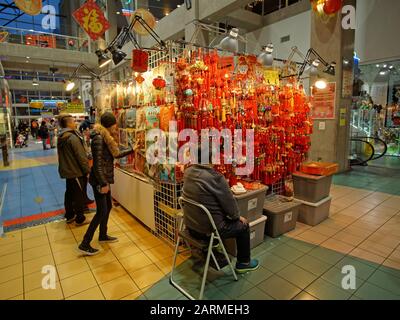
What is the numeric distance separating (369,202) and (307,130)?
70.0 inches

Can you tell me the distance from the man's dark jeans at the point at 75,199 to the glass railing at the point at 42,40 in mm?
11038

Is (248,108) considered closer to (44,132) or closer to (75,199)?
→ (75,199)

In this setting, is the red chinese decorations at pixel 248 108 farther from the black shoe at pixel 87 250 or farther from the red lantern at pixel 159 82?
the black shoe at pixel 87 250

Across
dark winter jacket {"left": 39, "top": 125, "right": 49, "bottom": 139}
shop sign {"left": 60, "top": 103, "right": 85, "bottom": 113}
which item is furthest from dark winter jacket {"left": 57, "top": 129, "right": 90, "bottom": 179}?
dark winter jacket {"left": 39, "top": 125, "right": 49, "bottom": 139}

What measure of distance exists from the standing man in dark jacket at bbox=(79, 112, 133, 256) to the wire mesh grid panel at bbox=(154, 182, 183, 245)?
0.61 meters

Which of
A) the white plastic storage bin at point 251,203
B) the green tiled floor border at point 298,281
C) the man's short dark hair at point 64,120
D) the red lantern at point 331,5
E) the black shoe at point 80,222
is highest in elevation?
the red lantern at point 331,5

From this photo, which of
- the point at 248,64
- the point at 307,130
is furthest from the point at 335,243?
the point at 248,64

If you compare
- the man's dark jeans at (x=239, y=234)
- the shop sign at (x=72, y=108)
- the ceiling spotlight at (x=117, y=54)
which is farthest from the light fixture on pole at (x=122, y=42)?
the shop sign at (x=72, y=108)

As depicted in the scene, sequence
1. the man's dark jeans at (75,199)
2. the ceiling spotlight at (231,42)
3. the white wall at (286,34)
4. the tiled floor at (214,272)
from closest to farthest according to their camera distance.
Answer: the tiled floor at (214,272) → the ceiling spotlight at (231,42) → the man's dark jeans at (75,199) → the white wall at (286,34)

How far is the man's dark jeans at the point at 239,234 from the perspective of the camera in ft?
7.37

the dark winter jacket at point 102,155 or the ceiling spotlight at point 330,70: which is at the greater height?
the ceiling spotlight at point 330,70

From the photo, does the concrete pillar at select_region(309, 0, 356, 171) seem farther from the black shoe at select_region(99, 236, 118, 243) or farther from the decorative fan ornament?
the black shoe at select_region(99, 236, 118, 243)

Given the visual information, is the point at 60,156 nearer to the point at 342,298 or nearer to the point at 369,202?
the point at 342,298

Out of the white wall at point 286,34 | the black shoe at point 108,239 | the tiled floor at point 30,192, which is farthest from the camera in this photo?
the white wall at point 286,34
